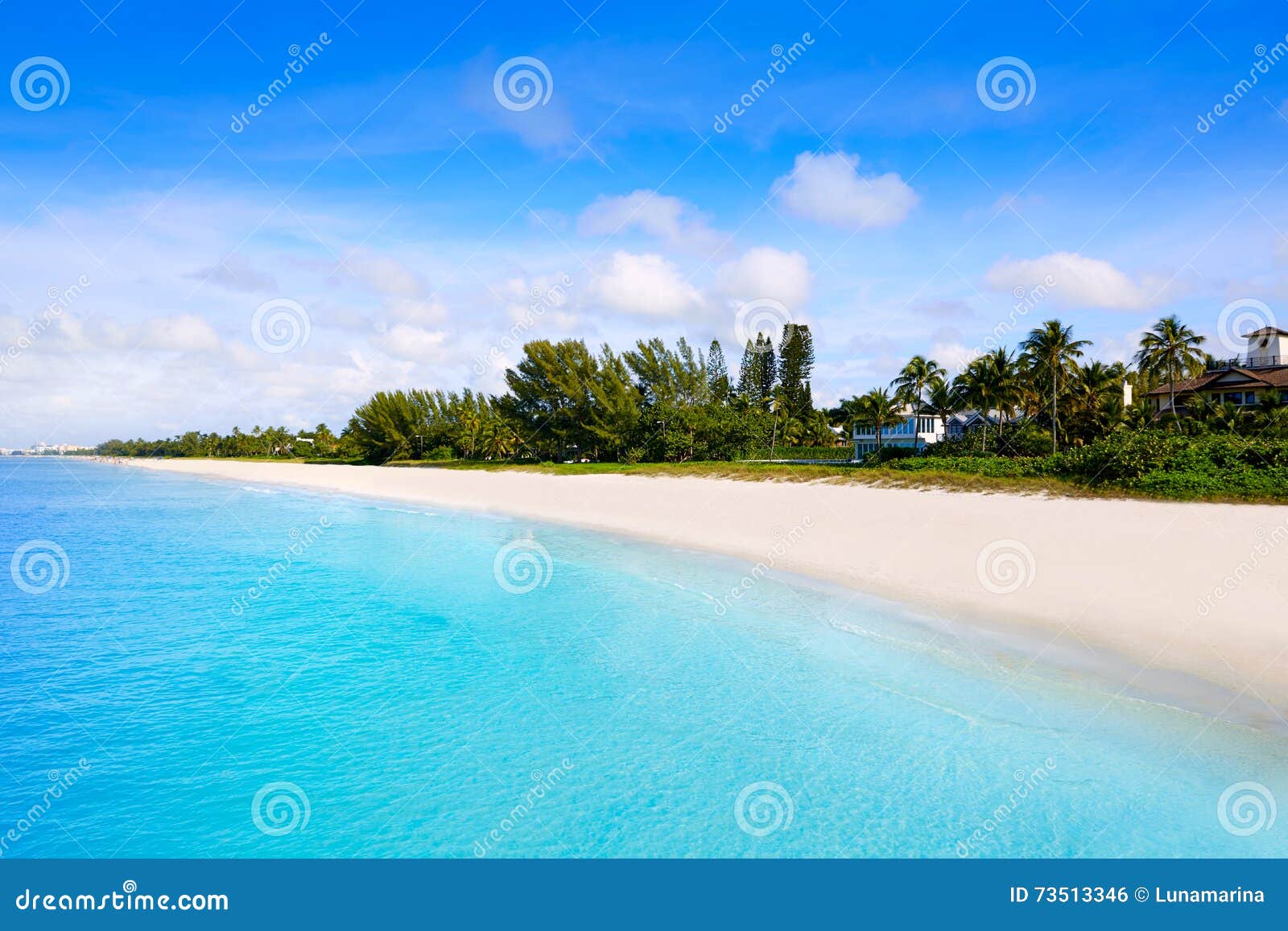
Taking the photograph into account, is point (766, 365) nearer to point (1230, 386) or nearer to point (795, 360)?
point (795, 360)

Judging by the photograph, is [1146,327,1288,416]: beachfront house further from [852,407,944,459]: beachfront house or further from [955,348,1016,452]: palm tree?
[852,407,944,459]: beachfront house

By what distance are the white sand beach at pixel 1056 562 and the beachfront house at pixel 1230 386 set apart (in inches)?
1150

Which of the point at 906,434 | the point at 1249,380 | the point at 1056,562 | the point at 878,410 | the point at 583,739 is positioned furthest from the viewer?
the point at 906,434

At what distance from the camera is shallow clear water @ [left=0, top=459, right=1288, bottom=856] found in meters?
7.85

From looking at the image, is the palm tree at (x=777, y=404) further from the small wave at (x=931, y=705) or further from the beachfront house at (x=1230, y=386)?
Result: the small wave at (x=931, y=705)

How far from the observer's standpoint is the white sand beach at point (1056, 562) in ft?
38.9

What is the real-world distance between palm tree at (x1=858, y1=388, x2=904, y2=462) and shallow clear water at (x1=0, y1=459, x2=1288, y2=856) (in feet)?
159

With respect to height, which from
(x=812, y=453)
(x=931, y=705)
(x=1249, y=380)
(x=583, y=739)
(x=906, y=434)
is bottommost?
(x=583, y=739)

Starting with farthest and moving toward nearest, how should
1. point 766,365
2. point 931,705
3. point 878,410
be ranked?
point 766,365, point 878,410, point 931,705

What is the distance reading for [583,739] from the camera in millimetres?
10383

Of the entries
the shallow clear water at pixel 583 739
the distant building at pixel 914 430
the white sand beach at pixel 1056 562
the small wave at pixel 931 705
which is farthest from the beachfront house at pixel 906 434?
the small wave at pixel 931 705

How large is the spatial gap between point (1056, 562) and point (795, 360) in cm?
7440

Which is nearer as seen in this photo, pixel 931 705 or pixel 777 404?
pixel 931 705

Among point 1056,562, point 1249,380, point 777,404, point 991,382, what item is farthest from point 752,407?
point 1056,562
